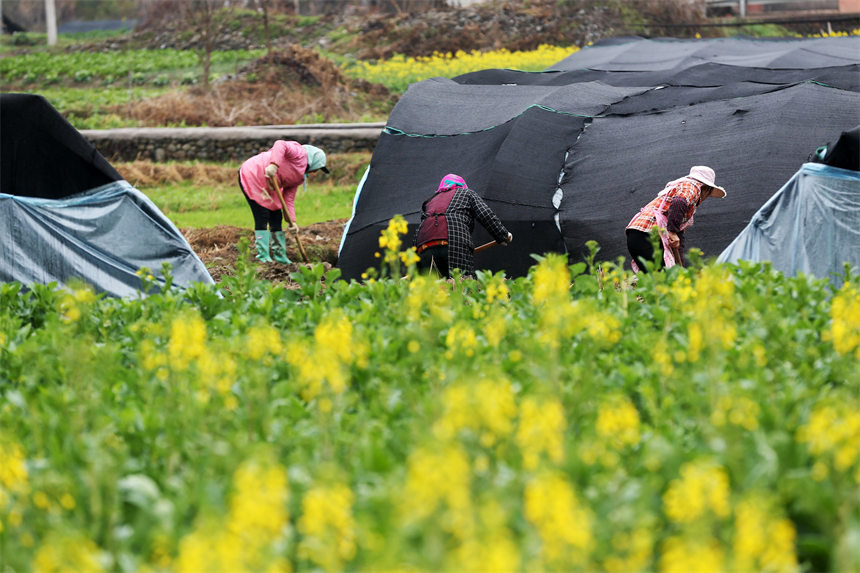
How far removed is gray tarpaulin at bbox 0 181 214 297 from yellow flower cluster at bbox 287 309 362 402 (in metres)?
4.54

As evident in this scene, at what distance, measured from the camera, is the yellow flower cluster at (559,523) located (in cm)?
232

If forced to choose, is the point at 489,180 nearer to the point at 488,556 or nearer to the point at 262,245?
the point at 262,245

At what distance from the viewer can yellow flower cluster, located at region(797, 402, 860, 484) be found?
3.04 m

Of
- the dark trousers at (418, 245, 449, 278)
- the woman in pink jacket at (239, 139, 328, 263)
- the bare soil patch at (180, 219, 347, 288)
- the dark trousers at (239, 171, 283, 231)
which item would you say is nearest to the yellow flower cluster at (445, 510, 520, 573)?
the dark trousers at (418, 245, 449, 278)

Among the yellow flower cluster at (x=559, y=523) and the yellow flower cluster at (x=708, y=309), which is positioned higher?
the yellow flower cluster at (x=559, y=523)

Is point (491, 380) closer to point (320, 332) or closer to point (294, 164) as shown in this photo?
point (320, 332)

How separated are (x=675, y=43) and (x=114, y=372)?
1673cm

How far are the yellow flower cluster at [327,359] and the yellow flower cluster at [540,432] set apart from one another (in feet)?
2.73

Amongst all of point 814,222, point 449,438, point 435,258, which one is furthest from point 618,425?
point 435,258

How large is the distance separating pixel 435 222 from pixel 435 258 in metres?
0.31

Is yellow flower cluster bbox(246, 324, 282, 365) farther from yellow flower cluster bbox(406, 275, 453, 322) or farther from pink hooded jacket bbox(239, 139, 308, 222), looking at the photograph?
pink hooded jacket bbox(239, 139, 308, 222)

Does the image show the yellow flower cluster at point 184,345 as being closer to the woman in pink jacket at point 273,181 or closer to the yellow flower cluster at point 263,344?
the yellow flower cluster at point 263,344

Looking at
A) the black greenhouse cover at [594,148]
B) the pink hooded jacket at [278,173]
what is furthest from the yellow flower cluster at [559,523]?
the pink hooded jacket at [278,173]

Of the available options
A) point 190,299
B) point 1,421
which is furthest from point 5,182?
point 1,421
